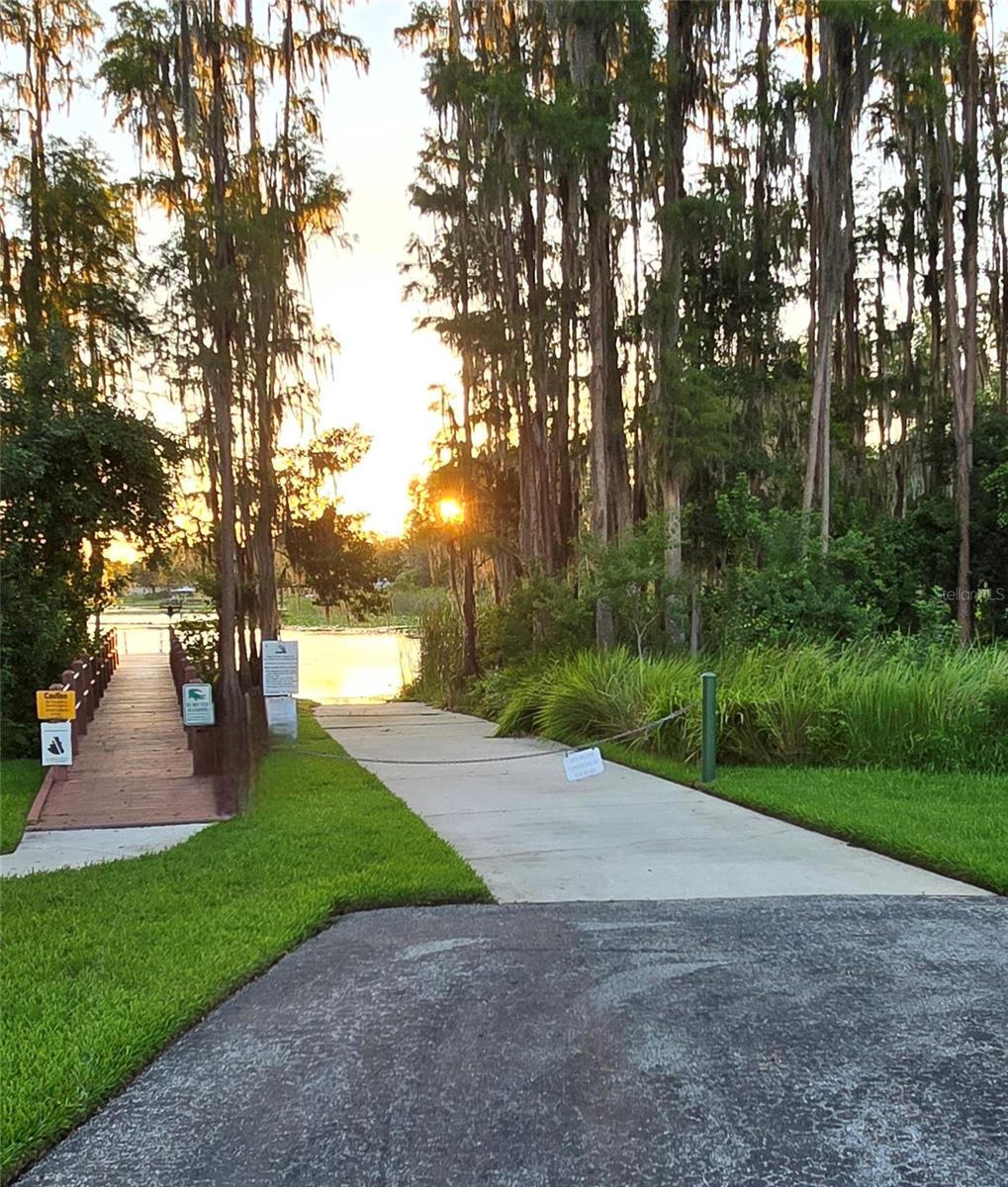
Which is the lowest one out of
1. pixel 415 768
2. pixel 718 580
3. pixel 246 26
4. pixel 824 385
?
pixel 415 768

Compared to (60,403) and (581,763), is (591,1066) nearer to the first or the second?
(581,763)

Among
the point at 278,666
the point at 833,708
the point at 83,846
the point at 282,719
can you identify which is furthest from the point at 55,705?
the point at 833,708

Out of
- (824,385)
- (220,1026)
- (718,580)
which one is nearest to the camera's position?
(220,1026)

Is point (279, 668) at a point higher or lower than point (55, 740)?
higher

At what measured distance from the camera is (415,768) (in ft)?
31.7

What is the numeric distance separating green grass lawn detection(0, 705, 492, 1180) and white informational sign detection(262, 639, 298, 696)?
11.2 feet

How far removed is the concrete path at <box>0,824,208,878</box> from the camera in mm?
5848

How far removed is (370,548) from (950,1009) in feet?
63.1

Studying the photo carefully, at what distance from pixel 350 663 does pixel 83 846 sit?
30.6 meters

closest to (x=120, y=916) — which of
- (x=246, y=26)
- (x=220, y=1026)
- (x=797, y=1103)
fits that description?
(x=220, y=1026)

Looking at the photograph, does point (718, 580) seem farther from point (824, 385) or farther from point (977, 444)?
point (977, 444)

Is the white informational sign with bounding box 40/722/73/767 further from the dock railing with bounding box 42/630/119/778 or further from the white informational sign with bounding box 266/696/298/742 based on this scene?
the white informational sign with bounding box 266/696/298/742

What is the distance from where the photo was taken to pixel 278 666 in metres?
10.5

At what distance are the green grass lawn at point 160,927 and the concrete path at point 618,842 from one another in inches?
15.8
